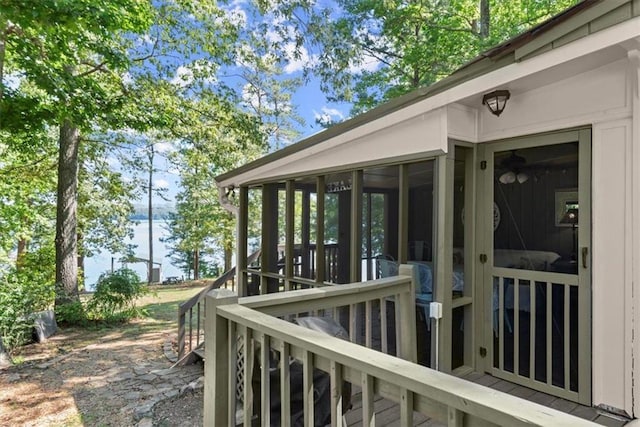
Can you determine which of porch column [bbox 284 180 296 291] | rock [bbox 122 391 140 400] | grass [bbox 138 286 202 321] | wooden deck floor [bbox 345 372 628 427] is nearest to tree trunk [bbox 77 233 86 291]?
grass [bbox 138 286 202 321]

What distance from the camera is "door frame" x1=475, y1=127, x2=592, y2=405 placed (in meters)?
2.74

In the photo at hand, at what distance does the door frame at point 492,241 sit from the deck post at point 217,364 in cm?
237

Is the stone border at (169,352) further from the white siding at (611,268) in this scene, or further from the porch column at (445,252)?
the white siding at (611,268)

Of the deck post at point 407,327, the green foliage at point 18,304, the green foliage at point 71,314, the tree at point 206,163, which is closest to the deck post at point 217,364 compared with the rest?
the deck post at point 407,327

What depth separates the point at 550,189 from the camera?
9.82 feet

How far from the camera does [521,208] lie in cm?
317

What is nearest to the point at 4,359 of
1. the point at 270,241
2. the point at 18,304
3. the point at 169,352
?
the point at 18,304

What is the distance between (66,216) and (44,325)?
250cm

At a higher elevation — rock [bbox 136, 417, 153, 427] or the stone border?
rock [bbox 136, 417, 153, 427]

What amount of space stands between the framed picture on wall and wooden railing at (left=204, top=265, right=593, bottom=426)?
136 cm

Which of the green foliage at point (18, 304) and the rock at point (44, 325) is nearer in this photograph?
the green foliage at point (18, 304)

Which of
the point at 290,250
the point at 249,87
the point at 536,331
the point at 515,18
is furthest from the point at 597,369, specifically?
the point at 249,87

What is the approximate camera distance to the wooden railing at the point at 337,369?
94 cm

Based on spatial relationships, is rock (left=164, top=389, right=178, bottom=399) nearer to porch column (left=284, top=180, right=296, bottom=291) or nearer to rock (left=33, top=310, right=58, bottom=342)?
porch column (left=284, top=180, right=296, bottom=291)
